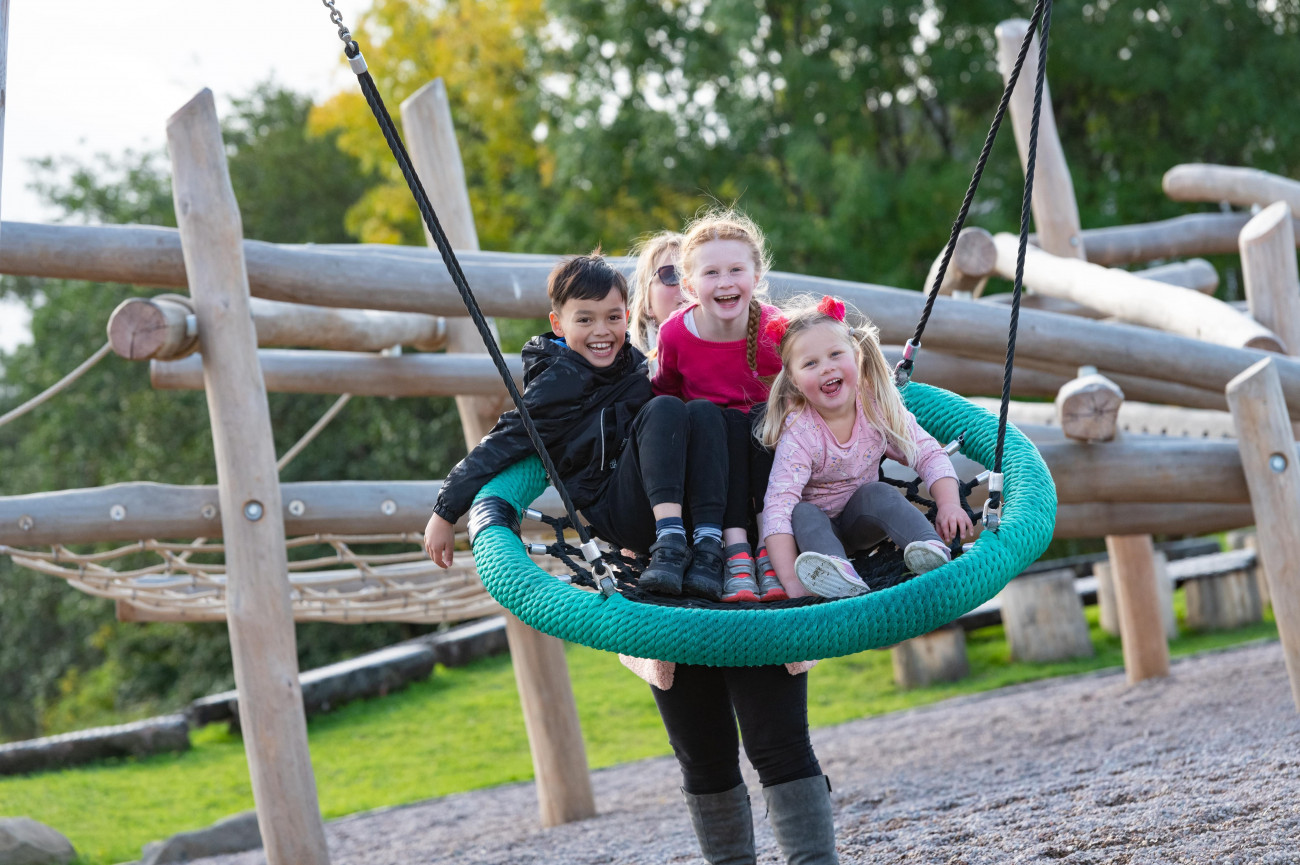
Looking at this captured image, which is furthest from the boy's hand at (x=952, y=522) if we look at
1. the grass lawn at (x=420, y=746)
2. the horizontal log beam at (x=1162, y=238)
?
the horizontal log beam at (x=1162, y=238)

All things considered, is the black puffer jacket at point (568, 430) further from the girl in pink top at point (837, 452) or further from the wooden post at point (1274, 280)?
the wooden post at point (1274, 280)

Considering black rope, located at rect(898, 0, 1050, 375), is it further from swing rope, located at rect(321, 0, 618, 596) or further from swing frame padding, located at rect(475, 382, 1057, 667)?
swing rope, located at rect(321, 0, 618, 596)

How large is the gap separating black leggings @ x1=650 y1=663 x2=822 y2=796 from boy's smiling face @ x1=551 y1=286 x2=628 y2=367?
0.66 meters

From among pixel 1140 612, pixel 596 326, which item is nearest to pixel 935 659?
pixel 1140 612

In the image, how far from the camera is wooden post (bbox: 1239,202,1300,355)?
535 cm

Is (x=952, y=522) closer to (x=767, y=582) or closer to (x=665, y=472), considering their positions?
(x=767, y=582)

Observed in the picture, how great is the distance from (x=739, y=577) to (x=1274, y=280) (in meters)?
3.94

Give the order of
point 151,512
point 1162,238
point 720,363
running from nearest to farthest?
point 720,363 < point 151,512 < point 1162,238

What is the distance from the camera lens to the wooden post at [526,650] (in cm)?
514

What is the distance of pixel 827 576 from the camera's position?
2268 millimetres

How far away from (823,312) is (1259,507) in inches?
98.1

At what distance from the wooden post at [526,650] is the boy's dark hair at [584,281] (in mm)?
2557

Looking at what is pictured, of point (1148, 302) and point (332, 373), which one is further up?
point (332, 373)

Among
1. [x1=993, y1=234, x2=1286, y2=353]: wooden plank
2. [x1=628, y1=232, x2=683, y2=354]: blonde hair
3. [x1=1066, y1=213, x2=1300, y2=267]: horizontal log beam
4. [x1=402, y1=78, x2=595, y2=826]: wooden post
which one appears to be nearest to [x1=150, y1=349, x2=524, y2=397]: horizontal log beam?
[x1=402, y1=78, x2=595, y2=826]: wooden post
